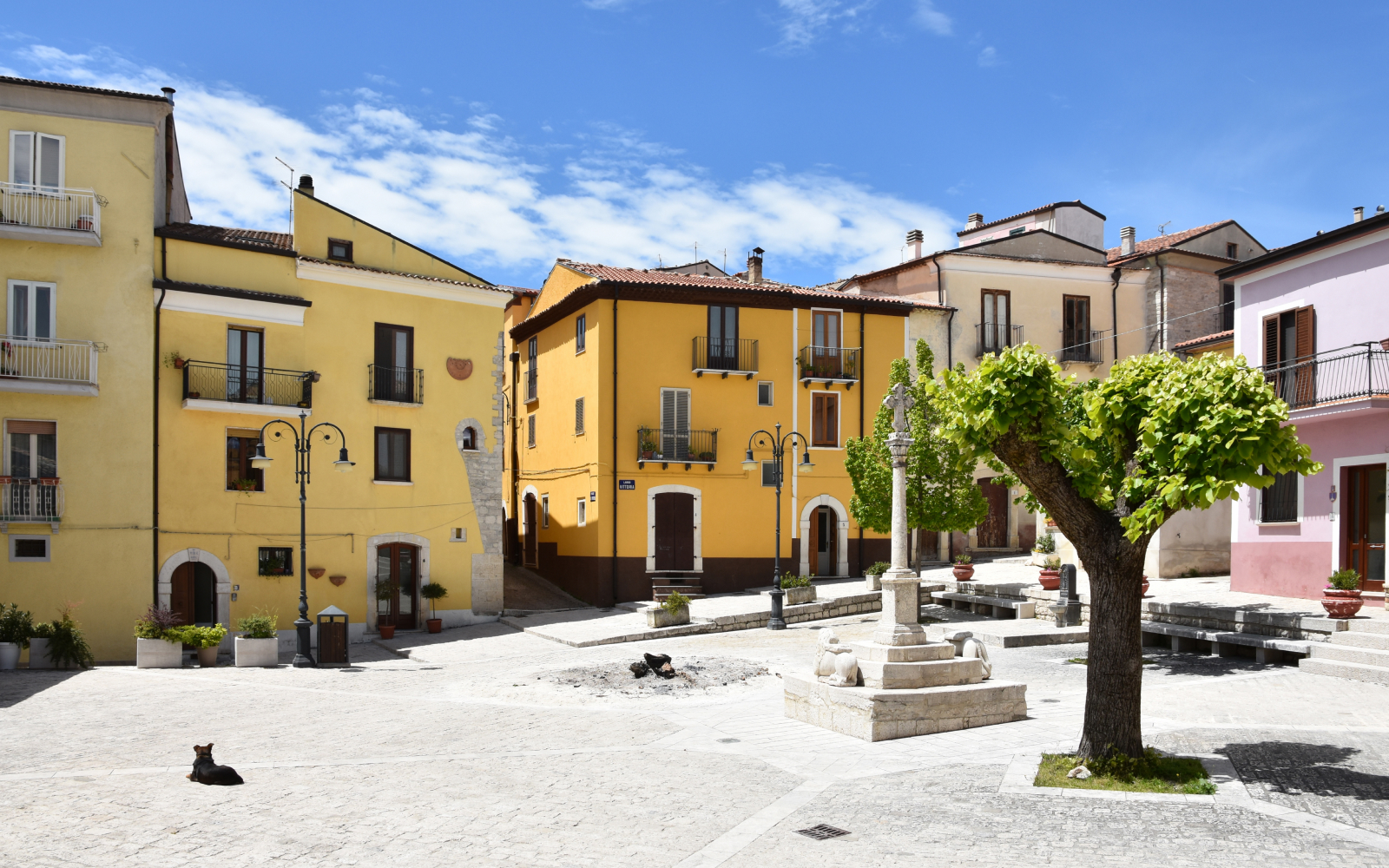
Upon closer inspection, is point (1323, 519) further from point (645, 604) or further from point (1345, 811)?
point (645, 604)

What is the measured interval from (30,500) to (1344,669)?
82.3ft

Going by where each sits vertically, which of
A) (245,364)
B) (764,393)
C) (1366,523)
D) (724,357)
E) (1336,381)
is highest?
(724,357)

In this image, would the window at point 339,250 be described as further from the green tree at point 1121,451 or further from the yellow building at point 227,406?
the green tree at point 1121,451

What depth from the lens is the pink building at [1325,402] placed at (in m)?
19.0

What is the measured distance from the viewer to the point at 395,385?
26.4 meters

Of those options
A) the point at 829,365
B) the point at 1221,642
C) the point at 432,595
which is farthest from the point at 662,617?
the point at 1221,642

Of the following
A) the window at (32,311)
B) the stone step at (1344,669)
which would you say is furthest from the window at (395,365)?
the stone step at (1344,669)

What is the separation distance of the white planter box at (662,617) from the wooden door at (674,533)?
19.8 feet

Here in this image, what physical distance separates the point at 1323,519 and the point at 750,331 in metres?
16.4

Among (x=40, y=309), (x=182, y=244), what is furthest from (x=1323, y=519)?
(x=40, y=309)

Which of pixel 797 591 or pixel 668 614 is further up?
pixel 797 591

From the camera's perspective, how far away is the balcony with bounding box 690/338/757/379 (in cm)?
3041

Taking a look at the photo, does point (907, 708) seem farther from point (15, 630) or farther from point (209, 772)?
point (15, 630)

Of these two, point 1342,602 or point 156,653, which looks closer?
point 1342,602
